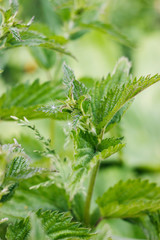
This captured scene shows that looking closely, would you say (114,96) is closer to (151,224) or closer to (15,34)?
(15,34)

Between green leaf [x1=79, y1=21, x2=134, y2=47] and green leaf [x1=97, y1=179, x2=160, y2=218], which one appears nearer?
green leaf [x1=97, y1=179, x2=160, y2=218]

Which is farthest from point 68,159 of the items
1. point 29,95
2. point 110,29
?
point 110,29

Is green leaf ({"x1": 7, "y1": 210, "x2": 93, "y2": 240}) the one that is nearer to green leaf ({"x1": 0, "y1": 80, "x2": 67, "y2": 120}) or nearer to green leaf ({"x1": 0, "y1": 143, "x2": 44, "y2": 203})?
green leaf ({"x1": 0, "y1": 143, "x2": 44, "y2": 203})

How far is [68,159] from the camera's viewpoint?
490 millimetres

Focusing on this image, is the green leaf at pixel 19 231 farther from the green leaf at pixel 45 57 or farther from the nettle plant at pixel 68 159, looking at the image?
the green leaf at pixel 45 57

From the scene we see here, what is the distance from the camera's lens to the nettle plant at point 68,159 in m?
0.39

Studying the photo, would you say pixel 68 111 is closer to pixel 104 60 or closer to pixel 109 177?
pixel 109 177

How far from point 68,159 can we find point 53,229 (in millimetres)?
111

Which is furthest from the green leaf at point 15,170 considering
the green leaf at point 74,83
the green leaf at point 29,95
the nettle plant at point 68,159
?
the green leaf at point 29,95

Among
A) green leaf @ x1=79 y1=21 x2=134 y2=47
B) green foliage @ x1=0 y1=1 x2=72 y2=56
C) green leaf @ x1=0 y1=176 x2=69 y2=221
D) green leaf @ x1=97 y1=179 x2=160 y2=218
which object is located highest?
green leaf @ x1=79 y1=21 x2=134 y2=47

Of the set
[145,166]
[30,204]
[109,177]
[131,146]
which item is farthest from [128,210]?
[131,146]

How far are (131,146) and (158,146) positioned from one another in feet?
0.39

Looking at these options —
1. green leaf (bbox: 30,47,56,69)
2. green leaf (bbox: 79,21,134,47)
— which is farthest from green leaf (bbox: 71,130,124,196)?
green leaf (bbox: 30,47,56,69)

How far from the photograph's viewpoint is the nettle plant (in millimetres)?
387
